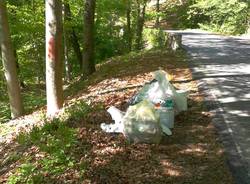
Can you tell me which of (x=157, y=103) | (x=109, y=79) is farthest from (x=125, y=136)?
(x=109, y=79)

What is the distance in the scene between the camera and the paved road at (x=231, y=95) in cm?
630

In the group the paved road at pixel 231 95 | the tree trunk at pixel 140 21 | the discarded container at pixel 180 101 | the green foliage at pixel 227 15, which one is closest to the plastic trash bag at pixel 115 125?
the discarded container at pixel 180 101

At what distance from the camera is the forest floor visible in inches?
227

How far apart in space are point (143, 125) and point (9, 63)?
7.37 metres

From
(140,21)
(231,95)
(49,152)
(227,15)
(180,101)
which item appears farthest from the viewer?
(227,15)

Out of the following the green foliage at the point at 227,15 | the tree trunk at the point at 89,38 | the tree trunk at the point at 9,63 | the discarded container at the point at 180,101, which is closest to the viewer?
the discarded container at the point at 180,101

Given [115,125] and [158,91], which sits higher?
[158,91]

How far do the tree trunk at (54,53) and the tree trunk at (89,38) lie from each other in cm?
498

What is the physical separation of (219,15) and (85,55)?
26618 millimetres

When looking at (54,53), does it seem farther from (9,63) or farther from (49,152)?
(49,152)

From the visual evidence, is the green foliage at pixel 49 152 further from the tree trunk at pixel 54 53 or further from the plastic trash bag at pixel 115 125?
the tree trunk at pixel 54 53

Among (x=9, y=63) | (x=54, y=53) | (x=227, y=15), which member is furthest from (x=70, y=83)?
Result: (x=227, y=15)

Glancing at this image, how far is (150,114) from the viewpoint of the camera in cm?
650

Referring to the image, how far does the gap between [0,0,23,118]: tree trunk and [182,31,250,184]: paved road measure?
5.60 m
